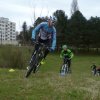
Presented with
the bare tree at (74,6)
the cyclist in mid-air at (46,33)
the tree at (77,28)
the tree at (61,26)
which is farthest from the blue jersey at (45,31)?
the bare tree at (74,6)

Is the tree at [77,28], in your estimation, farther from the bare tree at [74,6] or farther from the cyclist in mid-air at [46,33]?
the cyclist in mid-air at [46,33]

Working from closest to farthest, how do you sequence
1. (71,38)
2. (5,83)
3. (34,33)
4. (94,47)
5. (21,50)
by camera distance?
1. (5,83)
2. (34,33)
3. (21,50)
4. (71,38)
5. (94,47)

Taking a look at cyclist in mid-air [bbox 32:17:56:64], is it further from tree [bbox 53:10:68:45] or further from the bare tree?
the bare tree

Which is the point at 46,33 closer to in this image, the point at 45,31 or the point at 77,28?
the point at 45,31

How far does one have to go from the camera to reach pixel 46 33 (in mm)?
12930

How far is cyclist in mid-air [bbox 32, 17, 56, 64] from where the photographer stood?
12539 millimetres

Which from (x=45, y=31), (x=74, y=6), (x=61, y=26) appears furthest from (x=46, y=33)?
(x=74, y=6)

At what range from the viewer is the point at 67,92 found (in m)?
9.29

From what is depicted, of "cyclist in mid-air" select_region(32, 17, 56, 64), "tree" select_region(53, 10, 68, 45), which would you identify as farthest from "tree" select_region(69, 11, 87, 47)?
"cyclist in mid-air" select_region(32, 17, 56, 64)

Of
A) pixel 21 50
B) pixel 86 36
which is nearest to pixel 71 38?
pixel 86 36

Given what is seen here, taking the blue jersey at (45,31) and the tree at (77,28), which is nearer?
the blue jersey at (45,31)

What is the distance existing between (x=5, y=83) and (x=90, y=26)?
88.3 metres

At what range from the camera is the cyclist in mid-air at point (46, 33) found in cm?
1254

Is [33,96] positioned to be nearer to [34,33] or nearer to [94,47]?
[34,33]
